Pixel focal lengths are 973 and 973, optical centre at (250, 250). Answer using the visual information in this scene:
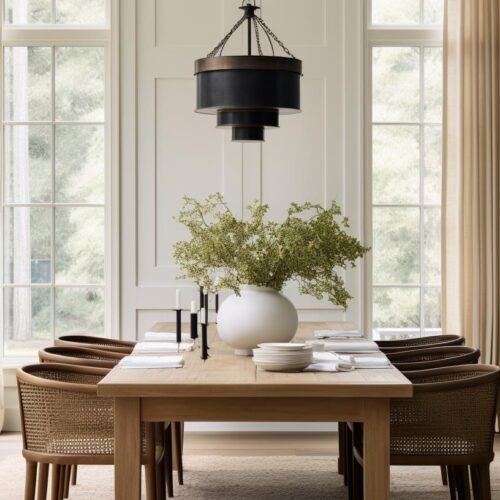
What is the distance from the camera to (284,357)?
3711 millimetres

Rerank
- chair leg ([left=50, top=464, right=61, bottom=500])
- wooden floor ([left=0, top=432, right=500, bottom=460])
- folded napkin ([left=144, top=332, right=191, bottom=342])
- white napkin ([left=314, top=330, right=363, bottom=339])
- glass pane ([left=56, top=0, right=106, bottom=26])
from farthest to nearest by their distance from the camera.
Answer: glass pane ([left=56, top=0, right=106, bottom=26]) < wooden floor ([left=0, top=432, right=500, bottom=460]) < white napkin ([left=314, top=330, right=363, bottom=339]) < folded napkin ([left=144, top=332, right=191, bottom=342]) < chair leg ([left=50, top=464, right=61, bottom=500])

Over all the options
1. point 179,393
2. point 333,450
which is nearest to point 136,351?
point 179,393

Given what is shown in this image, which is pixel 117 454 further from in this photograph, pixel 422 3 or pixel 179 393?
pixel 422 3

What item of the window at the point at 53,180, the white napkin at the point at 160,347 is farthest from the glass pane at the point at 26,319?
the white napkin at the point at 160,347

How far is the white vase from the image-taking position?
4.14 m

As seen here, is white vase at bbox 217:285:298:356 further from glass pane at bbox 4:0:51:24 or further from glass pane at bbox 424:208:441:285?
glass pane at bbox 4:0:51:24

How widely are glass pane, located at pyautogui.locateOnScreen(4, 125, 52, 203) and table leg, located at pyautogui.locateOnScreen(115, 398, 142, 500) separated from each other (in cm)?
328

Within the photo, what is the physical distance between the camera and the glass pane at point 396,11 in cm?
646

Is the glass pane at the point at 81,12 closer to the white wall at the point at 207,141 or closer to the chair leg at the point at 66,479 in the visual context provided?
the white wall at the point at 207,141

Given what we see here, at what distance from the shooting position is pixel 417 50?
21.3 feet

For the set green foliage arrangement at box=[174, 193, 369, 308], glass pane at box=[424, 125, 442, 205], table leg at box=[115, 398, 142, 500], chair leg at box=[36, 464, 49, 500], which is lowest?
chair leg at box=[36, 464, 49, 500]

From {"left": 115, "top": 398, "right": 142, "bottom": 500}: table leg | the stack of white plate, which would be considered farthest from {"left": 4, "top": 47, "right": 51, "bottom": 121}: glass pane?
{"left": 115, "top": 398, "right": 142, "bottom": 500}: table leg

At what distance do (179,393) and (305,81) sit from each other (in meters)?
3.40

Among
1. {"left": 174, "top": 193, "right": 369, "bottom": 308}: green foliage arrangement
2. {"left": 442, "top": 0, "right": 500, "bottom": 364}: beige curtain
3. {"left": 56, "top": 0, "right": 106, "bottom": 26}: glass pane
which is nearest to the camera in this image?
{"left": 174, "top": 193, "right": 369, "bottom": 308}: green foliage arrangement
